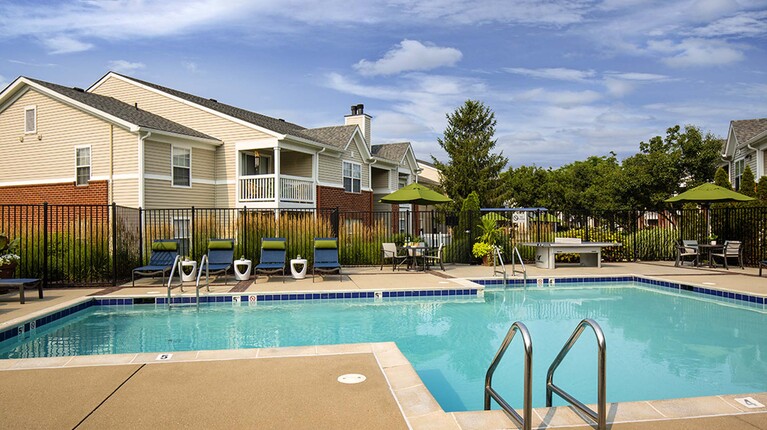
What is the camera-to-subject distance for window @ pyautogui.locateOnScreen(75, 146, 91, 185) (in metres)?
18.0

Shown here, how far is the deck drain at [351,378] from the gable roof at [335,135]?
19049mm

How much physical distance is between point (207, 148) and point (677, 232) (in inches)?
704

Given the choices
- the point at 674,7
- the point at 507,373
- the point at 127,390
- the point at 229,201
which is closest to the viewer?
the point at 127,390

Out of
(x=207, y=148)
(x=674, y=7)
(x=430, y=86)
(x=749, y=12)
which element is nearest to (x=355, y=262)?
(x=430, y=86)

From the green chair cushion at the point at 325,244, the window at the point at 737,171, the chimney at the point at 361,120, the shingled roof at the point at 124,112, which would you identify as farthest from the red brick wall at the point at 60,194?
the window at the point at 737,171

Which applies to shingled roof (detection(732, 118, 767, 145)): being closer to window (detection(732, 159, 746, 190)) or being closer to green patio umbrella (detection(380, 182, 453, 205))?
window (detection(732, 159, 746, 190))

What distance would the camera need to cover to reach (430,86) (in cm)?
1825

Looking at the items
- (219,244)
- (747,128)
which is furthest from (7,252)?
(747,128)

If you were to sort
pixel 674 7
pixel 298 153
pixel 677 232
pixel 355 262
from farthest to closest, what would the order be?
pixel 298 153
pixel 677 232
pixel 355 262
pixel 674 7

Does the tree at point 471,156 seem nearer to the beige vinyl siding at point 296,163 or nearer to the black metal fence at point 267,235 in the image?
the beige vinyl siding at point 296,163

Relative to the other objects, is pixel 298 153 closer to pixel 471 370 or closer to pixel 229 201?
pixel 229 201

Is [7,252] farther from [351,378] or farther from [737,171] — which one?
[737,171]

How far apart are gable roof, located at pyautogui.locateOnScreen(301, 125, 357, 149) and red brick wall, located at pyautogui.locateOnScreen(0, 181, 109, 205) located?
9.18 meters

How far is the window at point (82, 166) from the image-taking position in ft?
59.0
